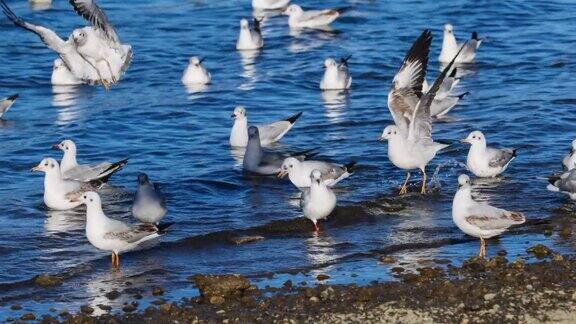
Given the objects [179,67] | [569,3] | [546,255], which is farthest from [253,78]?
[546,255]

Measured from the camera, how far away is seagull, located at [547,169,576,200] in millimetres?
12211

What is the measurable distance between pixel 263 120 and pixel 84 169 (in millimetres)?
4414

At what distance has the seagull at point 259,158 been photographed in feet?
47.4

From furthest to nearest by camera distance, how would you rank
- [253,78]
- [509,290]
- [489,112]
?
1. [253,78]
2. [489,112]
3. [509,290]

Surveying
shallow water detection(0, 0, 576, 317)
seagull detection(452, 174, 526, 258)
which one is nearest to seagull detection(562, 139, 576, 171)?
shallow water detection(0, 0, 576, 317)

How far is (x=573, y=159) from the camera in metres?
13.3

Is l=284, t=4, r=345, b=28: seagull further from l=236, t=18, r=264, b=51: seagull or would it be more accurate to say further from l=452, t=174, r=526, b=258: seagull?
l=452, t=174, r=526, b=258: seagull

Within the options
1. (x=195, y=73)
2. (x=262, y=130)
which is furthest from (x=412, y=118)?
(x=195, y=73)

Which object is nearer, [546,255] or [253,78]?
[546,255]

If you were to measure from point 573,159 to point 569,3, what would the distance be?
1473 centimetres

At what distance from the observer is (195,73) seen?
2022 cm

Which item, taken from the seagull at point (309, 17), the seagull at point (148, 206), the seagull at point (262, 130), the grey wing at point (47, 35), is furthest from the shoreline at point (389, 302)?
the seagull at point (309, 17)

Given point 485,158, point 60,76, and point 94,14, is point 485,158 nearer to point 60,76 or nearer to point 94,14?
point 94,14

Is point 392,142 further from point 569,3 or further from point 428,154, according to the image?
point 569,3
